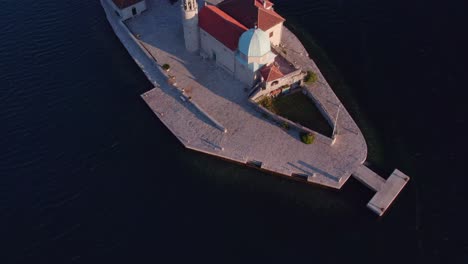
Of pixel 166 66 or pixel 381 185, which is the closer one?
pixel 381 185

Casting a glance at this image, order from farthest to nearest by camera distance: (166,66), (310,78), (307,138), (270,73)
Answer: (166,66) < (310,78) < (270,73) < (307,138)

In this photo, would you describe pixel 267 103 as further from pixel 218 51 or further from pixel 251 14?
pixel 251 14

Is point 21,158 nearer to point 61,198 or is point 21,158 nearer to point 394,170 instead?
point 61,198

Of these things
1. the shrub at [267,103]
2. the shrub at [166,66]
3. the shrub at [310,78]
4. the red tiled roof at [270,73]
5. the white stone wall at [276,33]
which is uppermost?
the white stone wall at [276,33]

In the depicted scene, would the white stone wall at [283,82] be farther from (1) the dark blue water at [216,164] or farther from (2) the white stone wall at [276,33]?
(2) the white stone wall at [276,33]

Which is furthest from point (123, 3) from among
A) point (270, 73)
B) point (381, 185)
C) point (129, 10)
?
point (381, 185)

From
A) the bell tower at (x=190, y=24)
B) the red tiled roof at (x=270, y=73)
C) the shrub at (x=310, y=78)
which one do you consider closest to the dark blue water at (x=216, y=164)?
the shrub at (x=310, y=78)

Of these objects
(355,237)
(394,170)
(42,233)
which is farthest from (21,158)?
(394,170)

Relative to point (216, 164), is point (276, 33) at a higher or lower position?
higher
